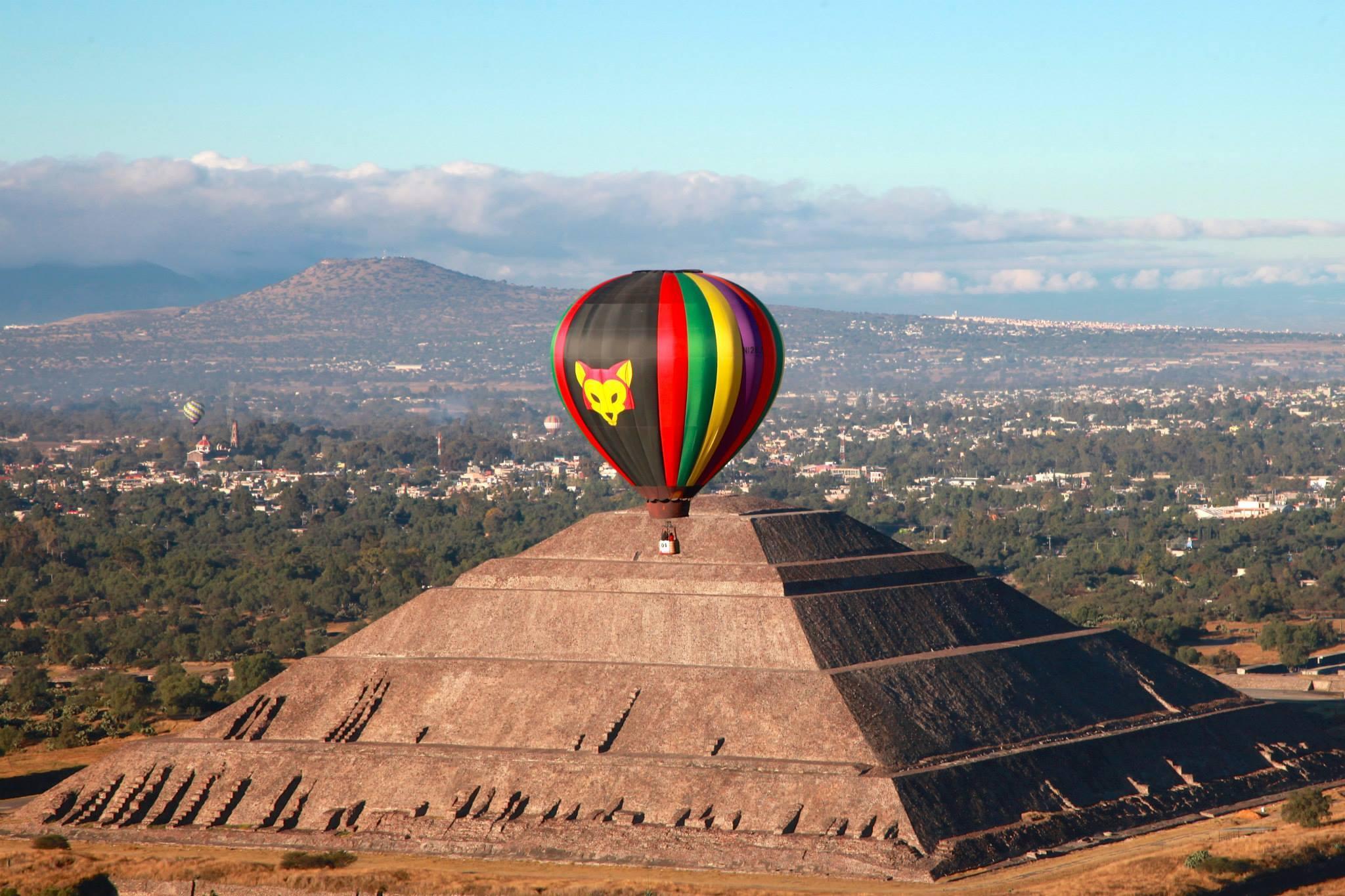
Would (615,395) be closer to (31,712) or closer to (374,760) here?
(374,760)

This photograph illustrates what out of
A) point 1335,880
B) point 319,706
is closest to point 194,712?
point 319,706

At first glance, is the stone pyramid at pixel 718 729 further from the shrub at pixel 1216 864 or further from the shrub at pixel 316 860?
the shrub at pixel 1216 864

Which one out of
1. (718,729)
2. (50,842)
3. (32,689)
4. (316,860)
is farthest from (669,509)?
(32,689)

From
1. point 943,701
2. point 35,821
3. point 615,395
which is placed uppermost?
point 615,395

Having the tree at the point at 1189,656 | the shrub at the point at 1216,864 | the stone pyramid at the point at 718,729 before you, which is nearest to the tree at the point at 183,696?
the stone pyramid at the point at 718,729

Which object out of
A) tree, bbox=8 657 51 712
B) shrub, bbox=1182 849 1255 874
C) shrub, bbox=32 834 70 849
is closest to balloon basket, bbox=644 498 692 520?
shrub, bbox=1182 849 1255 874

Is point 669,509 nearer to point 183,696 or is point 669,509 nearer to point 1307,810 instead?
point 1307,810

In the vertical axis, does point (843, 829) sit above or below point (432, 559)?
above
